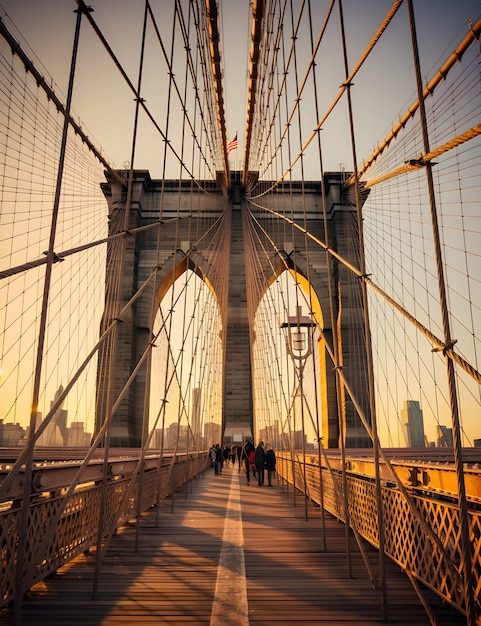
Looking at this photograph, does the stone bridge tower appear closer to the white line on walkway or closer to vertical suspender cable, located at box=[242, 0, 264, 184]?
vertical suspender cable, located at box=[242, 0, 264, 184]

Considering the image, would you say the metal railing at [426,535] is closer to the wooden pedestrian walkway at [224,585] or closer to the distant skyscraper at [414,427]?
the wooden pedestrian walkway at [224,585]

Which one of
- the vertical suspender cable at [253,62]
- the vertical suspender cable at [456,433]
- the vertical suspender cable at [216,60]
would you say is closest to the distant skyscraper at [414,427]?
the vertical suspender cable at [456,433]

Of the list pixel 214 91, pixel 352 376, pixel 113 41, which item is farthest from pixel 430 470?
pixel 352 376

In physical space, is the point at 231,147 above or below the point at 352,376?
above

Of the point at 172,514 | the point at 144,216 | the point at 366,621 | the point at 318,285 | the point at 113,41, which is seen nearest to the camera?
the point at 366,621

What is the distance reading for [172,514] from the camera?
668 cm

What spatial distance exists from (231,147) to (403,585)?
2232cm

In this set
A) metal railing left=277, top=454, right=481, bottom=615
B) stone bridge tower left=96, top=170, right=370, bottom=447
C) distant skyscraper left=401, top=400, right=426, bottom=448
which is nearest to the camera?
metal railing left=277, top=454, right=481, bottom=615

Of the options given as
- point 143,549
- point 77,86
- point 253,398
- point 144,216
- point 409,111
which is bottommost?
point 143,549

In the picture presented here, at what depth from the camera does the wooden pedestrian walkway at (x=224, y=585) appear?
260 centimetres

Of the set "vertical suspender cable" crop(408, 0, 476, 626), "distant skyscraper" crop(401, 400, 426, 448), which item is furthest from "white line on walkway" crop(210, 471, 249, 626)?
"distant skyscraper" crop(401, 400, 426, 448)

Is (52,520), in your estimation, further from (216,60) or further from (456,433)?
(216,60)

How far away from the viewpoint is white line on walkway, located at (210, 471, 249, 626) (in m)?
2.59

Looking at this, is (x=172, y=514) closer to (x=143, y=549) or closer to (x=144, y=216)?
(x=143, y=549)
